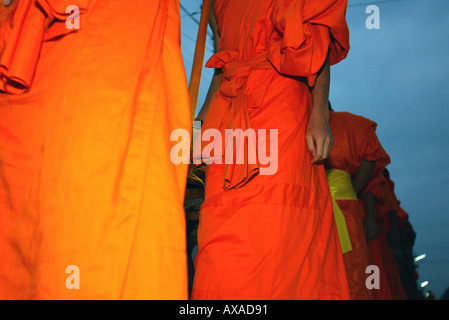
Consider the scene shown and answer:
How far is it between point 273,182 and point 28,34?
2.92ft

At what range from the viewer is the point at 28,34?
1.22 m

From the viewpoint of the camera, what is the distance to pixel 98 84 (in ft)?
3.72

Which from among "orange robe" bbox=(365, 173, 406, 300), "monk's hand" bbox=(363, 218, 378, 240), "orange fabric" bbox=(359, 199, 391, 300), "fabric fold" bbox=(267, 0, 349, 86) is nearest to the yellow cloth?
"monk's hand" bbox=(363, 218, 378, 240)

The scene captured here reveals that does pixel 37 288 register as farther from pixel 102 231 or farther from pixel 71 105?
pixel 71 105

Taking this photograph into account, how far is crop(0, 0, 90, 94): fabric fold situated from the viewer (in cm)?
119

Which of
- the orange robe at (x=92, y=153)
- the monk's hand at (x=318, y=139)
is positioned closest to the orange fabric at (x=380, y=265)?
the monk's hand at (x=318, y=139)

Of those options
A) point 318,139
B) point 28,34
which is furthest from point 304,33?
point 28,34

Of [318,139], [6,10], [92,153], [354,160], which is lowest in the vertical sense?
[92,153]

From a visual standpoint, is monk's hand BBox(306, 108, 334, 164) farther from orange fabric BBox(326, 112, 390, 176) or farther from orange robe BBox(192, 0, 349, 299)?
orange fabric BBox(326, 112, 390, 176)

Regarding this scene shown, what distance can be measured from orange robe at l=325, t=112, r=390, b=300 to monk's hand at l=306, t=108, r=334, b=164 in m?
1.46

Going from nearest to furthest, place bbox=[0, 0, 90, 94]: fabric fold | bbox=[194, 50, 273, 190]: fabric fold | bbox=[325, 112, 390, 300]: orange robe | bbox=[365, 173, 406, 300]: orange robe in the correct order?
bbox=[0, 0, 90, 94]: fabric fold → bbox=[194, 50, 273, 190]: fabric fold → bbox=[325, 112, 390, 300]: orange robe → bbox=[365, 173, 406, 300]: orange robe

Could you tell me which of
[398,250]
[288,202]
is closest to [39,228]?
[288,202]

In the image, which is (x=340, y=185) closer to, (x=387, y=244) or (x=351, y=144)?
(x=351, y=144)

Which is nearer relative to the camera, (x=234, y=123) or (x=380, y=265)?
(x=234, y=123)
